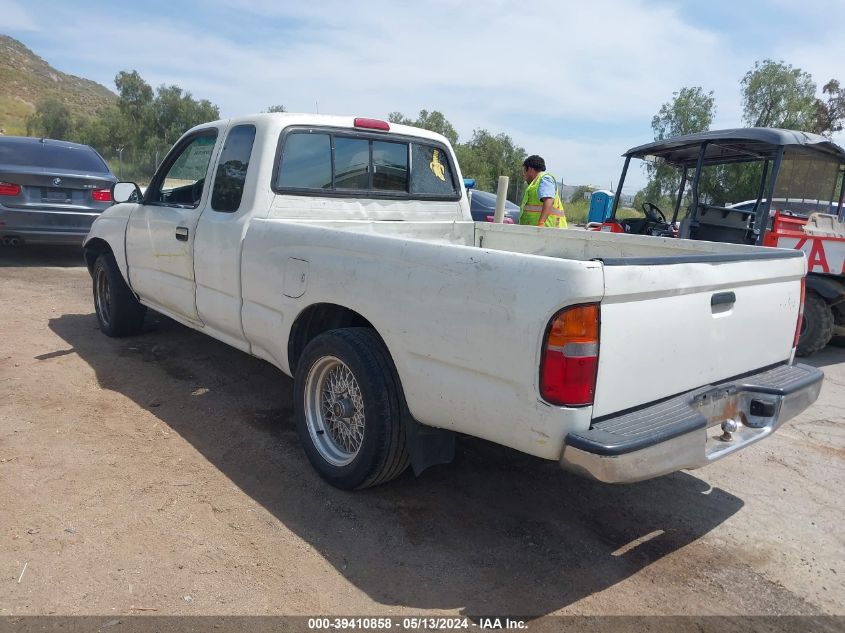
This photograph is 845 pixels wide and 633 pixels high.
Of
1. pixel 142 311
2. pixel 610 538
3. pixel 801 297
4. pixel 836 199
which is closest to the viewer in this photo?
pixel 610 538

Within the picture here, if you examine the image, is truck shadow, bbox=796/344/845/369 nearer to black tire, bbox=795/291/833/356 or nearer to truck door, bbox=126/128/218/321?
black tire, bbox=795/291/833/356

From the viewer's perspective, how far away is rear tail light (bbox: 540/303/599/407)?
90.0 inches

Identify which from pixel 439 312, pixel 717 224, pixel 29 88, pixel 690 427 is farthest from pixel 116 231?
pixel 29 88

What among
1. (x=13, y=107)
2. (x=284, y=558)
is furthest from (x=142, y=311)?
(x=13, y=107)

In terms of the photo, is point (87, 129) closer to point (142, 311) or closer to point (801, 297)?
point (142, 311)

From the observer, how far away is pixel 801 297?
3.30m

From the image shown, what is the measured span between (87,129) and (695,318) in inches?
1793

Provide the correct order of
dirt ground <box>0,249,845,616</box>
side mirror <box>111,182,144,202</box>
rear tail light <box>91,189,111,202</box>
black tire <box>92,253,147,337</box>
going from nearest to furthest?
1. dirt ground <box>0,249,845,616</box>
2. side mirror <box>111,182,144,202</box>
3. black tire <box>92,253,147,337</box>
4. rear tail light <box>91,189,111,202</box>

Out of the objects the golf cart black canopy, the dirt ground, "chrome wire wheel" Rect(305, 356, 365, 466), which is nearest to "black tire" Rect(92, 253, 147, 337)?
the dirt ground

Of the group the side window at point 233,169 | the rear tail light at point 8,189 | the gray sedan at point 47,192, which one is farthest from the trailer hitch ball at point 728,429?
the rear tail light at point 8,189

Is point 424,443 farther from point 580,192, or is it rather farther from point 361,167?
point 580,192

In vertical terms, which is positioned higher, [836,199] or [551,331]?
[836,199]

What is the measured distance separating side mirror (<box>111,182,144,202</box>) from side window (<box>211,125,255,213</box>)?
139 cm

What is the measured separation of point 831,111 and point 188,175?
39.2 m
